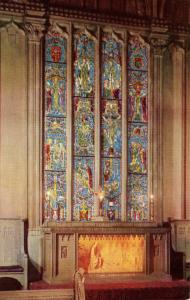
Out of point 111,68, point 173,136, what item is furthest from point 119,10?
point 173,136

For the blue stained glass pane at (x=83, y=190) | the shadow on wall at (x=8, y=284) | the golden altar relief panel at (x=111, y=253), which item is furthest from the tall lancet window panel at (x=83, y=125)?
the shadow on wall at (x=8, y=284)

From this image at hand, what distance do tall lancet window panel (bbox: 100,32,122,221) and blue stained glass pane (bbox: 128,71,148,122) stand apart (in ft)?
0.99

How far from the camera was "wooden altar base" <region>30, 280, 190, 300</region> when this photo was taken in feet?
40.7

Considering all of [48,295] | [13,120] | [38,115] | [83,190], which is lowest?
[48,295]

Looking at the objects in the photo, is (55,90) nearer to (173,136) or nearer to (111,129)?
(111,129)

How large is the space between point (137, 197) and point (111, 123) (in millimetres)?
1988

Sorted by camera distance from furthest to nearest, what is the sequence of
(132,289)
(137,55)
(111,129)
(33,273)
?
1. (137,55)
2. (111,129)
3. (33,273)
4. (132,289)

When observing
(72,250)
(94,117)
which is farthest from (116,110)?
(72,250)

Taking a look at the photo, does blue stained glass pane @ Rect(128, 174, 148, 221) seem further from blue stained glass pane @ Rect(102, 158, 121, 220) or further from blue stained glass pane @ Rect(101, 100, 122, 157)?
blue stained glass pane @ Rect(101, 100, 122, 157)

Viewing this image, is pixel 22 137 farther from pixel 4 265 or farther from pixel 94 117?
pixel 4 265

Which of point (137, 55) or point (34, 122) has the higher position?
point (137, 55)

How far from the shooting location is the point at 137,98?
15523 millimetres

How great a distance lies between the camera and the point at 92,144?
1502cm

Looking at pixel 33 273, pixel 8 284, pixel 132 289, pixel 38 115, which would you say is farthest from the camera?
pixel 38 115
